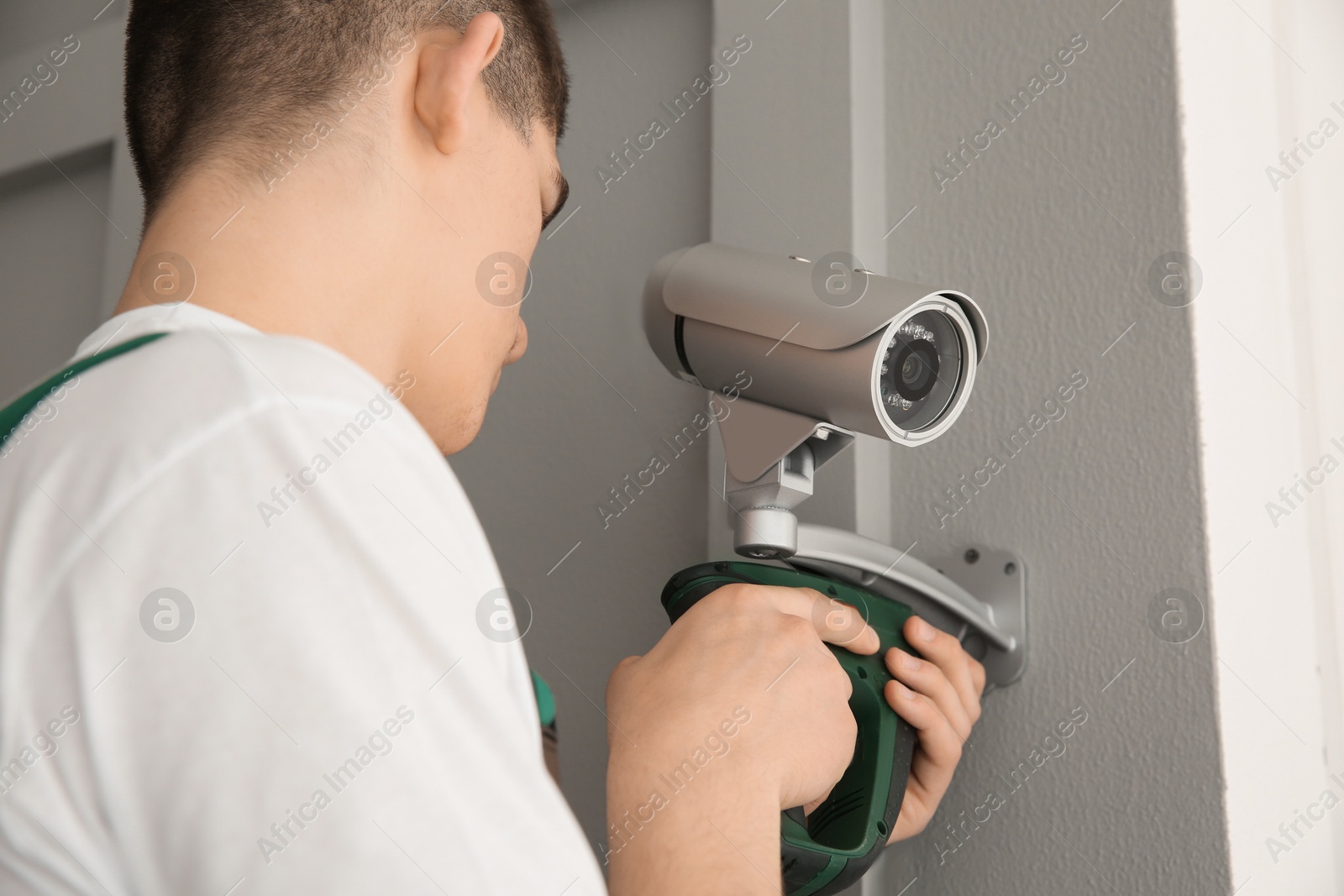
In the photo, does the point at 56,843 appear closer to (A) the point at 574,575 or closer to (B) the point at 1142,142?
(A) the point at 574,575

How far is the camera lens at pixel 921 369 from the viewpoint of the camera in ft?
3.07

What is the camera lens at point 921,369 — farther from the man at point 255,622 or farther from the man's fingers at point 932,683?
the man at point 255,622

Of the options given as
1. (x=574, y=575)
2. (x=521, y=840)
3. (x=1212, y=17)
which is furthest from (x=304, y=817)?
(x=1212, y=17)

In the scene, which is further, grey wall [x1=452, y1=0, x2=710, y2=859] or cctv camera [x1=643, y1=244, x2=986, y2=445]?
grey wall [x1=452, y1=0, x2=710, y2=859]

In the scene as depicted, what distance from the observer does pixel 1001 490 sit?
1136 mm

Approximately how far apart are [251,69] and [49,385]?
37 centimetres

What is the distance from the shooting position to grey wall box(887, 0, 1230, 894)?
1006 mm

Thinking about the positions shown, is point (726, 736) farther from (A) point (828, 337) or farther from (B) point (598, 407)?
(B) point (598, 407)

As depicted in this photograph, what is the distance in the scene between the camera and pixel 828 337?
92 centimetres

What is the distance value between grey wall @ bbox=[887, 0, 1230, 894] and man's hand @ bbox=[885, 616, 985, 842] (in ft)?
0.27

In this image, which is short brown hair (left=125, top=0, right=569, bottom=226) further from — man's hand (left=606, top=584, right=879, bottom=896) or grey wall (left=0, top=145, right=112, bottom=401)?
grey wall (left=0, top=145, right=112, bottom=401)

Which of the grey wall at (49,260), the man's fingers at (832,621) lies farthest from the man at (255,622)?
the grey wall at (49,260)

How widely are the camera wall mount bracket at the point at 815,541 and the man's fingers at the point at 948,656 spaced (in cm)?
3

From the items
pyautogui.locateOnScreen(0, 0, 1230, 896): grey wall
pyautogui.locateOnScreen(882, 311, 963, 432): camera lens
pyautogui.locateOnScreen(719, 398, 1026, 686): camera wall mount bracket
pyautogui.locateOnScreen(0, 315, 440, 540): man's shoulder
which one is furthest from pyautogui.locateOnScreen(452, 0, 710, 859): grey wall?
pyautogui.locateOnScreen(0, 315, 440, 540): man's shoulder
